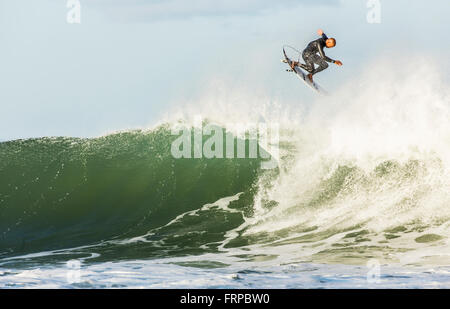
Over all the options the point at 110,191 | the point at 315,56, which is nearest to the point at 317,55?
the point at 315,56

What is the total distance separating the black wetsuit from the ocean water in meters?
2.53

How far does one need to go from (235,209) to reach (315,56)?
3.48 m

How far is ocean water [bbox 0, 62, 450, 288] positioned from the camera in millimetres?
10406

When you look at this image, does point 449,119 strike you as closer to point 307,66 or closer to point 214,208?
point 307,66

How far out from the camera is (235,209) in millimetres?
14750

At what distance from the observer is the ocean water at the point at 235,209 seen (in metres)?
10.4

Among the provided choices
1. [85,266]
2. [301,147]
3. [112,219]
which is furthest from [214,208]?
[85,266]

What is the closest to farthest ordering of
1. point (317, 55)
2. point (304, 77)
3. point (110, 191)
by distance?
point (317, 55) → point (304, 77) → point (110, 191)

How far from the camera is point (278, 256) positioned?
1147cm

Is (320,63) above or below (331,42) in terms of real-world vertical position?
below

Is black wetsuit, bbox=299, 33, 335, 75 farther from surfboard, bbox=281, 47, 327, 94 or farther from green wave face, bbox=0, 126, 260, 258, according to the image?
green wave face, bbox=0, 126, 260, 258

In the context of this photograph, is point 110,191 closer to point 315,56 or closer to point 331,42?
point 315,56

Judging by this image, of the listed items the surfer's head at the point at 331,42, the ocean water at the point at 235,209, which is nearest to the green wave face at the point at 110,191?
the ocean water at the point at 235,209

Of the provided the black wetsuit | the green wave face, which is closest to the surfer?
the black wetsuit
